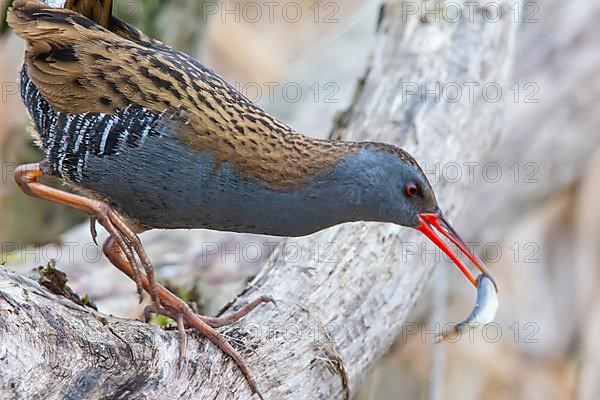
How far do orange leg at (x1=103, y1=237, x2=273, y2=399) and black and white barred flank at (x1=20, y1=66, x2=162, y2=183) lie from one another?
0.96 feet

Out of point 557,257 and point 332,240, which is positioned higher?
point 332,240

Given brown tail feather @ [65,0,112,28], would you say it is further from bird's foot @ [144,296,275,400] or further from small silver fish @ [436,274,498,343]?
small silver fish @ [436,274,498,343]

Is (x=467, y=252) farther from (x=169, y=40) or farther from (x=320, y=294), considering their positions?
(x=169, y=40)

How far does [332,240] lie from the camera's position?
130 inches

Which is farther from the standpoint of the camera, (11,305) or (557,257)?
(557,257)

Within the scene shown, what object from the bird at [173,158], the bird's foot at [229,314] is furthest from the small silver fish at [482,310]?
the bird's foot at [229,314]

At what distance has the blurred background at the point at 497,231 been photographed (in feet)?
13.0

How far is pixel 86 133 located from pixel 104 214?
0.75ft

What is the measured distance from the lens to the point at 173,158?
2.79m

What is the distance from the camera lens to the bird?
2.80m

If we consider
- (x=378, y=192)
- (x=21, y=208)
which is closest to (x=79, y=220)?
(x=21, y=208)

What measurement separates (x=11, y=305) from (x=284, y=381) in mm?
898

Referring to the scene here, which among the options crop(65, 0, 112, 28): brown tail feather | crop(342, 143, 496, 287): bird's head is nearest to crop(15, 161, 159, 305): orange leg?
crop(65, 0, 112, 28): brown tail feather

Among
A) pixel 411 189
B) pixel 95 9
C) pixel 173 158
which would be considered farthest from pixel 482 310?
pixel 95 9
